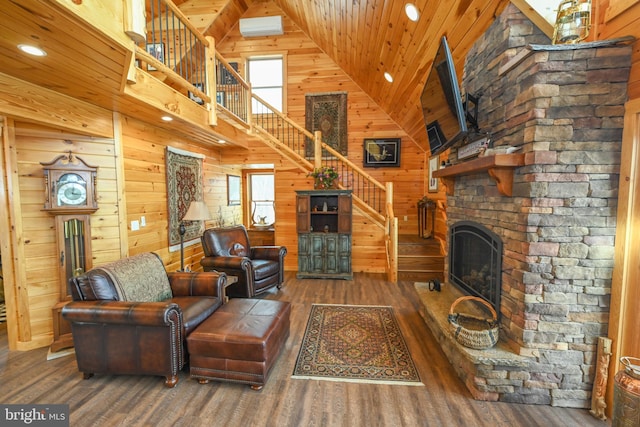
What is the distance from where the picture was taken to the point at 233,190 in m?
6.23

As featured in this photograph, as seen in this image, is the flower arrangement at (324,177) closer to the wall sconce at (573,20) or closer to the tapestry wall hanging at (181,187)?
the tapestry wall hanging at (181,187)

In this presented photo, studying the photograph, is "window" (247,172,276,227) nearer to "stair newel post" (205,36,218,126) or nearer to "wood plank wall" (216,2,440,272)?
"wood plank wall" (216,2,440,272)

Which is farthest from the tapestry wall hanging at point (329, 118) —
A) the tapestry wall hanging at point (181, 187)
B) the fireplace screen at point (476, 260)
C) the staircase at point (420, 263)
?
the fireplace screen at point (476, 260)

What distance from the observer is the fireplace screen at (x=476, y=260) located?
7.47ft

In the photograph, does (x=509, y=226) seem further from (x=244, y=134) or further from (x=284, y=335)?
(x=244, y=134)

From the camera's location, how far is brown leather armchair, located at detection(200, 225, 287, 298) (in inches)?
142

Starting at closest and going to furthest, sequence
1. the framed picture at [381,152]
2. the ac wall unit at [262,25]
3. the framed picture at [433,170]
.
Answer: the framed picture at [433,170] → the ac wall unit at [262,25] → the framed picture at [381,152]

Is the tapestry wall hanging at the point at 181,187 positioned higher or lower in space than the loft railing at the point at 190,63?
lower

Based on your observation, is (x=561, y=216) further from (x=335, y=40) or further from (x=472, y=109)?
(x=335, y=40)

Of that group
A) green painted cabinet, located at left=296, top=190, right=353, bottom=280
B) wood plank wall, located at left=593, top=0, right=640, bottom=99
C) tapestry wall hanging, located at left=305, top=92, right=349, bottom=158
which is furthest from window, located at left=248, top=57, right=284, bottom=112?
wood plank wall, located at left=593, top=0, right=640, bottom=99

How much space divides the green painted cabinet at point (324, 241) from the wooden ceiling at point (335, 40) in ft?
6.73

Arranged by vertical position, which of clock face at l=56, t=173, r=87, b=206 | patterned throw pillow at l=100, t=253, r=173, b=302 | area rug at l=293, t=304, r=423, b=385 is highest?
clock face at l=56, t=173, r=87, b=206

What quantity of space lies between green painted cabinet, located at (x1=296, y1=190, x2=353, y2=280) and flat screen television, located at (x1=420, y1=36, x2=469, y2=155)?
1997 mm

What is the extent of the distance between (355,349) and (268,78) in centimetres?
599
